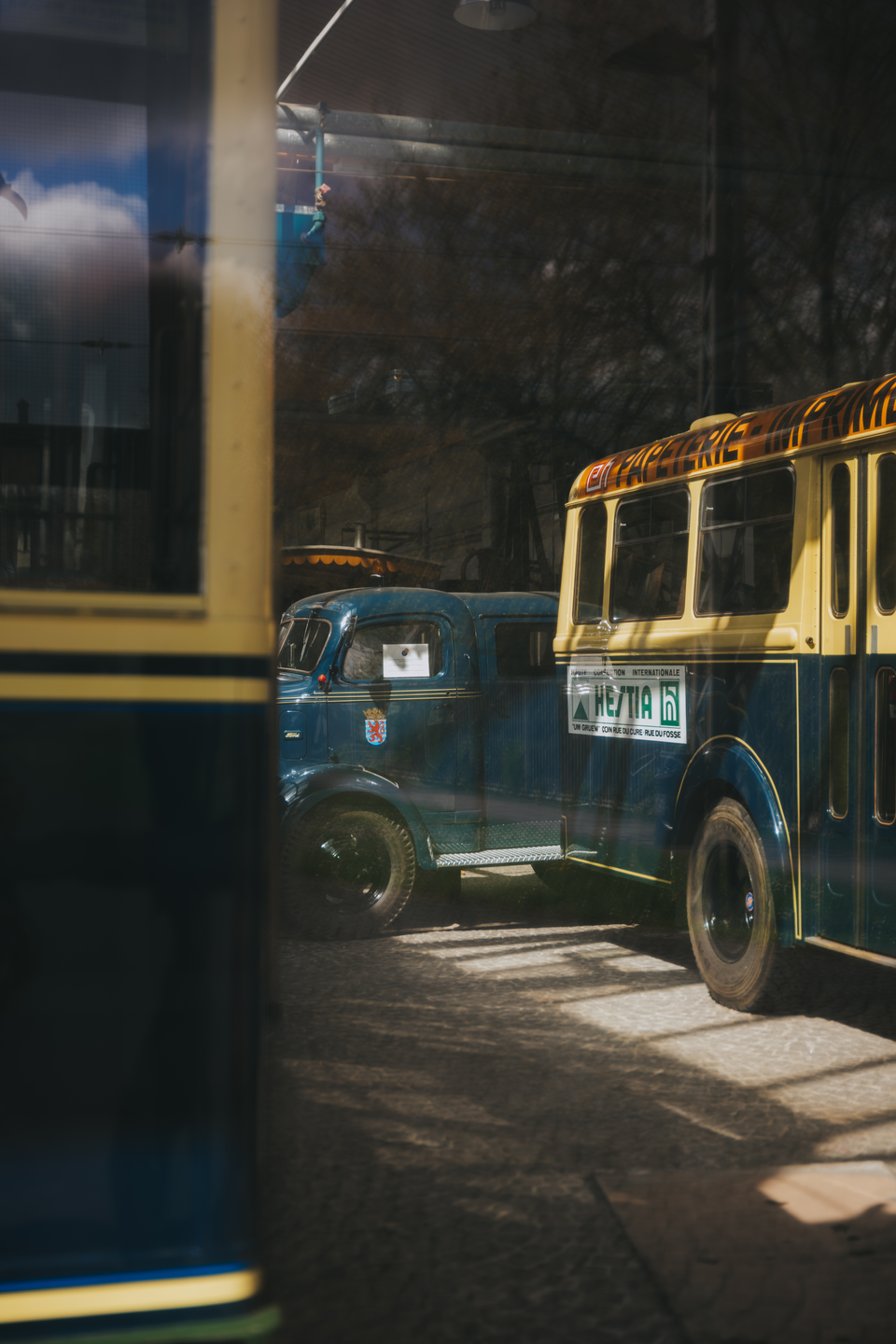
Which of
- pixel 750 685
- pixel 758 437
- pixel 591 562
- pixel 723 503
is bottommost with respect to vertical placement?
pixel 750 685

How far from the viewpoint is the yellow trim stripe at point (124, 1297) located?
2.01m

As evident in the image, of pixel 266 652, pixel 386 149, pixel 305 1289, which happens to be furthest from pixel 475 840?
pixel 386 149

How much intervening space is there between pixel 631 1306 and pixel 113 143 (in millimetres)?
3010

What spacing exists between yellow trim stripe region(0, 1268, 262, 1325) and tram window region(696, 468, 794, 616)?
485cm

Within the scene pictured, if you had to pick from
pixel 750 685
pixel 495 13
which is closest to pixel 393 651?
pixel 750 685

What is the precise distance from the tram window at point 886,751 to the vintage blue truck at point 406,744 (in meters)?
3.51

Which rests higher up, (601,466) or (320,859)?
(601,466)

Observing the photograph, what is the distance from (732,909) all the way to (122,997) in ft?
16.3

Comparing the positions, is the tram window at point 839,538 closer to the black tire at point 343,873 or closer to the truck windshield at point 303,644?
the black tire at point 343,873

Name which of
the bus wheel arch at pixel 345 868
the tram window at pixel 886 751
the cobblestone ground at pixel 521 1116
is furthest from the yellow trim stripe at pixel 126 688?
the bus wheel arch at pixel 345 868

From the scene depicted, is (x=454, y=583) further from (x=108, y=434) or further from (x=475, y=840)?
(x=108, y=434)

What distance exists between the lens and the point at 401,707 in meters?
8.88

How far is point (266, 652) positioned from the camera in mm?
2256

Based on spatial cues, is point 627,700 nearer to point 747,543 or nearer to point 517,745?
point 747,543
